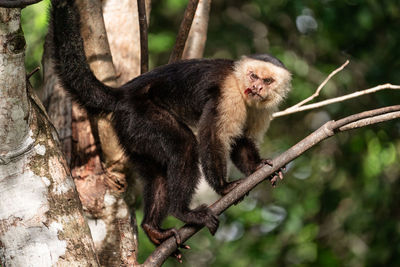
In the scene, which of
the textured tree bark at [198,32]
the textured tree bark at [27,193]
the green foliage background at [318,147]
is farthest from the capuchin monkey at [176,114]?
the green foliage background at [318,147]

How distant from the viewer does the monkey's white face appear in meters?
4.85

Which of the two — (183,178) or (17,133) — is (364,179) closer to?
(183,178)

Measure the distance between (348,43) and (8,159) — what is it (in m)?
6.91

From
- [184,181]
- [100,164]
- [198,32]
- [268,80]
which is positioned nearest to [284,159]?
[184,181]

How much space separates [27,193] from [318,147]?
686 cm

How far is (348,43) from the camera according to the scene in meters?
8.78

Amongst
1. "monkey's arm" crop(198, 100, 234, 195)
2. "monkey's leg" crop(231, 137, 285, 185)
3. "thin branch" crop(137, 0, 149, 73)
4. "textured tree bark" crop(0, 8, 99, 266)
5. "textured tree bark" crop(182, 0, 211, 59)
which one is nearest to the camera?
"textured tree bark" crop(0, 8, 99, 266)

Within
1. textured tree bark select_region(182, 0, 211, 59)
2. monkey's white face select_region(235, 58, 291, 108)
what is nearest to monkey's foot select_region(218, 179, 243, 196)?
monkey's white face select_region(235, 58, 291, 108)

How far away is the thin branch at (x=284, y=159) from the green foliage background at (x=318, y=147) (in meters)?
3.48

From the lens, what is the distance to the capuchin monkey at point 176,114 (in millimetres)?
4316

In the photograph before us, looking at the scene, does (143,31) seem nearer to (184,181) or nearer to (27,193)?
(184,181)

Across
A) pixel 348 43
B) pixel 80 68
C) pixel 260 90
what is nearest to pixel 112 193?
pixel 80 68

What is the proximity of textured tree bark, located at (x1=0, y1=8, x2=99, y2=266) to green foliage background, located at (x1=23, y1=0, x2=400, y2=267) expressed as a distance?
3.45 meters

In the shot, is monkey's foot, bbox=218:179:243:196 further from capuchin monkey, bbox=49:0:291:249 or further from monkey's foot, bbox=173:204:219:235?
monkey's foot, bbox=173:204:219:235
